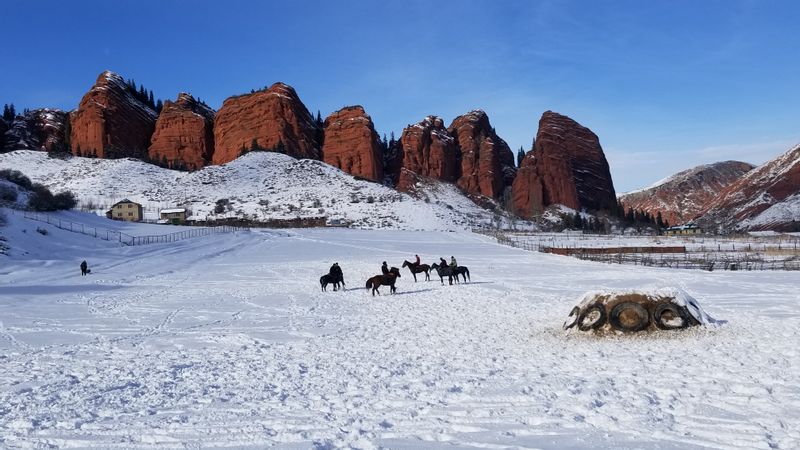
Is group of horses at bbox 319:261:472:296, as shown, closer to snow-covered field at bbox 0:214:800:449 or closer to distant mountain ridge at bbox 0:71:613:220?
snow-covered field at bbox 0:214:800:449

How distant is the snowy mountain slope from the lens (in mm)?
110375

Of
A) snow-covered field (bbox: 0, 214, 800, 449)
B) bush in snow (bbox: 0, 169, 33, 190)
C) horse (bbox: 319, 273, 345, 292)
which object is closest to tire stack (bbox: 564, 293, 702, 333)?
snow-covered field (bbox: 0, 214, 800, 449)

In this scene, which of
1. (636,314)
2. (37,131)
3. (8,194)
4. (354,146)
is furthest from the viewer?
(37,131)

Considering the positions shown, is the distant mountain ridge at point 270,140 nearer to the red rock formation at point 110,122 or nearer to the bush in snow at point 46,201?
the red rock formation at point 110,122

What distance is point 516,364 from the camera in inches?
411

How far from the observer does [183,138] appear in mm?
181875

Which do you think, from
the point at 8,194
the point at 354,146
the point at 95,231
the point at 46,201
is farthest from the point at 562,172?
the point at 8,194

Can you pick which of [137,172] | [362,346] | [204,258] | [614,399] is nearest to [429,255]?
[204,258]

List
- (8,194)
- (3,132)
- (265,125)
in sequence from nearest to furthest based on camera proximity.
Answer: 1. (8,194)
2. (265,125)
3. (3,132)

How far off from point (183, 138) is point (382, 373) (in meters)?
190

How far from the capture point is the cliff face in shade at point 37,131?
181500 mm

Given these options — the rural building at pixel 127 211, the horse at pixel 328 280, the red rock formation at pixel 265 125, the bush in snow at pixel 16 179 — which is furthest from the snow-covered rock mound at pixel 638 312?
the red rock formation at pixel 265 125

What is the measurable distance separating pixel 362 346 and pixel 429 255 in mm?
37607

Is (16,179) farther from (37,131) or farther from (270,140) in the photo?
(37,131)
